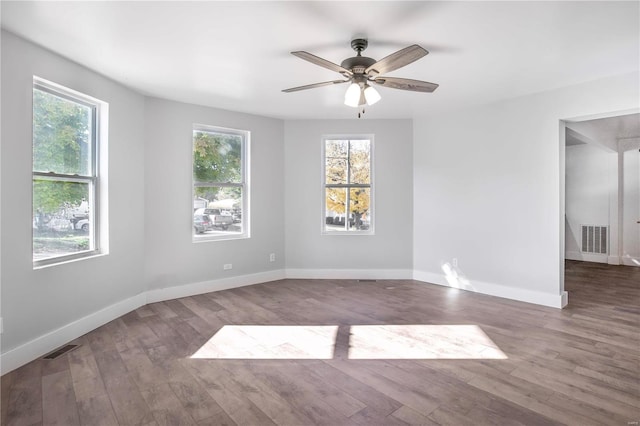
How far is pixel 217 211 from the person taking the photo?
4855 mm

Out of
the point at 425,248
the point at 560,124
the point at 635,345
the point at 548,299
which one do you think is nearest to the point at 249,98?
the point at 425,248

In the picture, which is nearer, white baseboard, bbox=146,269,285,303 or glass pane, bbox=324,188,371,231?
white baseboard, bbox=146,269,285,303

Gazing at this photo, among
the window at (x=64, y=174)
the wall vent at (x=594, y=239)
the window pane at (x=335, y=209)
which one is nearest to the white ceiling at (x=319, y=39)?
the window at (x=64, y=174)

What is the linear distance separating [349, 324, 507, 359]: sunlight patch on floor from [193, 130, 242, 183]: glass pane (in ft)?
9.34

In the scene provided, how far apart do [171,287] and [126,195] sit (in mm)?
1329

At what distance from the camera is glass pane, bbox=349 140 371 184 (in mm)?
5453

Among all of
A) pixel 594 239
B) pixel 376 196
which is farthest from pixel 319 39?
pixel 594 239

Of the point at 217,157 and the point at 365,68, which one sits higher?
the point at 365,68

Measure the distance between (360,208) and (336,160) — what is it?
34.6 inches

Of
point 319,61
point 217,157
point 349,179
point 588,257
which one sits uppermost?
point 319,61

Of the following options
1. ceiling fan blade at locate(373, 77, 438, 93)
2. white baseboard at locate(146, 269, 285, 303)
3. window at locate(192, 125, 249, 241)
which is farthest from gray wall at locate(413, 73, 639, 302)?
window at locate(192, 125, 249, 241)

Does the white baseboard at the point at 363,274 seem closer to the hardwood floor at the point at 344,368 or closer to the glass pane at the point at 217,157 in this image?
the hardwood floor at the point at 344,368

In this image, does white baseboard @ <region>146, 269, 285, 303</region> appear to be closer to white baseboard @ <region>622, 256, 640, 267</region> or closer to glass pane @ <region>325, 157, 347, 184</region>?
glass pane @ <region>325, 157, 347, 184</region>

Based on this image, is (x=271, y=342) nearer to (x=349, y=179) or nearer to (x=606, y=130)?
(x=349, y=179)
